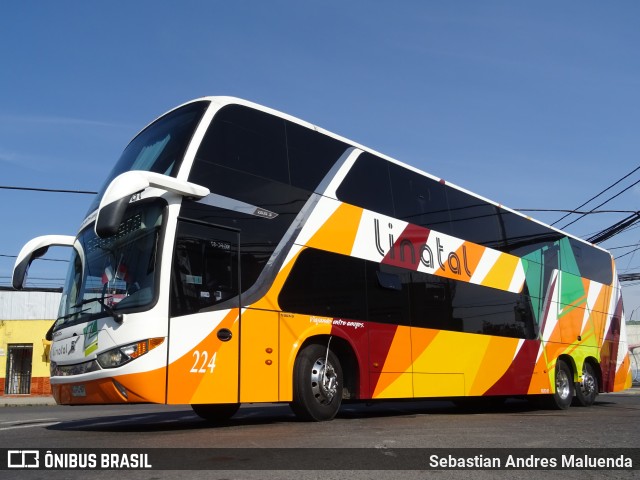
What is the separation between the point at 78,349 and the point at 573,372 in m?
11.8

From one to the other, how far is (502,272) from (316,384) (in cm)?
619

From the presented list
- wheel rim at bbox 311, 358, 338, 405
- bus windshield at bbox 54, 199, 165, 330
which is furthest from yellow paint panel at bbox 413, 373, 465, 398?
bus windshield at bbox 54, 199, 165, 330

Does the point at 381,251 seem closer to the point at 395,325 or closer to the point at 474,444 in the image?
the point at 395,325

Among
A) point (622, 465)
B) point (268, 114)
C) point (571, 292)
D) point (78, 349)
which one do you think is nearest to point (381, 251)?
point (268, 114)

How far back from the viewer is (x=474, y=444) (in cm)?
620

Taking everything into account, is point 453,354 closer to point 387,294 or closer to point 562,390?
point 387,294

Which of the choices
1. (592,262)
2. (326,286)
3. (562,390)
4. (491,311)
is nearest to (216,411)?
(326,286)

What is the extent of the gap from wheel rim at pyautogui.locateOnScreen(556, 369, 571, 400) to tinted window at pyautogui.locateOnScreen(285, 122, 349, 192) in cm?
A: 812

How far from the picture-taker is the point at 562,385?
48.1 feet

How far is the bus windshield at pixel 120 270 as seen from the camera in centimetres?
722

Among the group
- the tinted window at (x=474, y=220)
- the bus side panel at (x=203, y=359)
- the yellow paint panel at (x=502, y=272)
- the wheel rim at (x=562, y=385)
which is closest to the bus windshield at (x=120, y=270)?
the bus side panel at (x=203, y=359)

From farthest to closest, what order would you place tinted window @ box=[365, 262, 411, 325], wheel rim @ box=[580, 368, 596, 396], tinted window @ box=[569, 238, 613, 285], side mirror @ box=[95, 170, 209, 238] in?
tinted window @ box=[569, 238, 613, 285]
wheel rim @ box=[580, 368, 596, 396]
tinted window @ box=[365, 262, 411, 325]
side mirror @ box=[95, 170, 209, 238]

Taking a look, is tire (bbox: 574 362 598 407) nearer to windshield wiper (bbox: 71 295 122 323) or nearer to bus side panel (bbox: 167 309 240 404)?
bus side panel (bbox: 167 309 240 404)

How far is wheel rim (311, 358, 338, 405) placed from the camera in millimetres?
8547
